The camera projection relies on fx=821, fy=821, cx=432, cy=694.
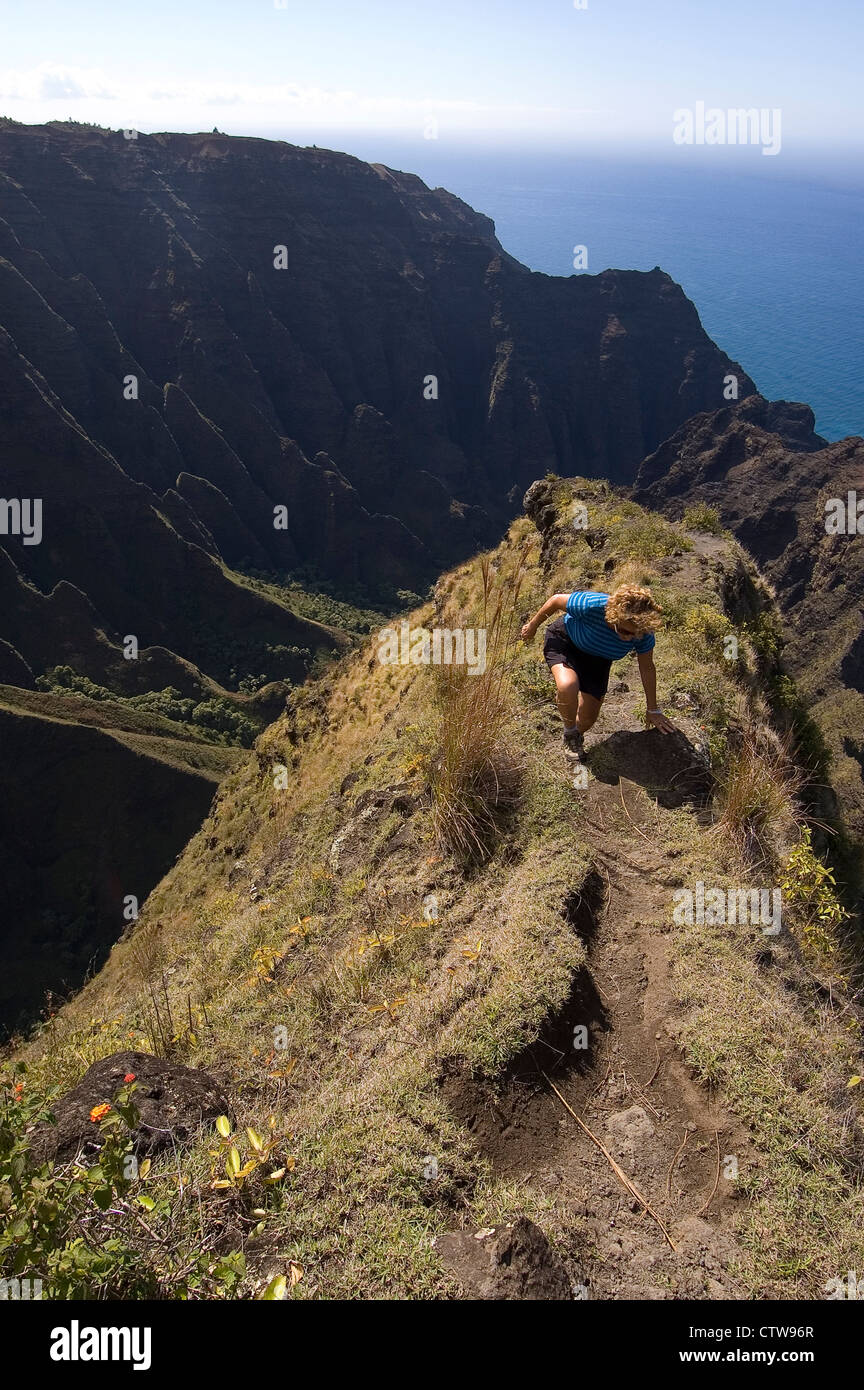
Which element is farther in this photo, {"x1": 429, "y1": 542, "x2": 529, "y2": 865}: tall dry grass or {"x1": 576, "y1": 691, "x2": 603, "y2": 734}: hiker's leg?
{"x1": 576, "y1": 691, "x2": 603, "y2": 734}: hiker's leg

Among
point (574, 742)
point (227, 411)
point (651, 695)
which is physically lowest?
point (574, 742)

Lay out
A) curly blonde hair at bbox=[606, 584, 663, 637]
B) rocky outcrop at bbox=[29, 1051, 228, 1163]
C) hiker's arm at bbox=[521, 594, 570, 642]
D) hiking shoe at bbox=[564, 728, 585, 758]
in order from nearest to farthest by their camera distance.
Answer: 1. rocky outcrop at bbox=[29, 1051, 228, 1163]
2. curly blonde hair at bbox=[606, 584, 663, 637]
3. hiking shoe at bbox=[564, 728, 585, 758]
4. hiker's arm at bbox=[521, 594, 570, 642]

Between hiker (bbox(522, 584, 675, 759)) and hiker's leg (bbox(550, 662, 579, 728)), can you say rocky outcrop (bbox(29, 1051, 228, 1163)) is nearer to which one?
hiker (bbox(522, 584, 675, 759))

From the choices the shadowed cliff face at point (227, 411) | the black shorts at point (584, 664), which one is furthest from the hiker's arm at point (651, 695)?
the shadowed cliff face at point (227, 411)

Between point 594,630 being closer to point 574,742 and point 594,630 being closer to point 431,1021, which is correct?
point 574,742

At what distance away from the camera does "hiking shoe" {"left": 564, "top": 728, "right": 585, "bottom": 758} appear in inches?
255

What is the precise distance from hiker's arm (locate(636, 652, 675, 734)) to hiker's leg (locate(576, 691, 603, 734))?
394 millimetres

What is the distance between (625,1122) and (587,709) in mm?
3348

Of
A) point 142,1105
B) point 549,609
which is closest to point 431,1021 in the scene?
point 142,1105

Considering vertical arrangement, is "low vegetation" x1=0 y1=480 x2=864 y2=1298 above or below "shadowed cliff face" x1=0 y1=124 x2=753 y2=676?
below

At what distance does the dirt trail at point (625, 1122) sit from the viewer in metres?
3.26

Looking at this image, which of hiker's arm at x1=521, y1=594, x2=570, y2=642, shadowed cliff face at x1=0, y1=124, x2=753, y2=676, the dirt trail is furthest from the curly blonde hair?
shadowed cliff face at x1=0, y1=124, x2=753, y2=676

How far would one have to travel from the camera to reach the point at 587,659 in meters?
6.62

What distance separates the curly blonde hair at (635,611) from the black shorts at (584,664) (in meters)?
0.53
